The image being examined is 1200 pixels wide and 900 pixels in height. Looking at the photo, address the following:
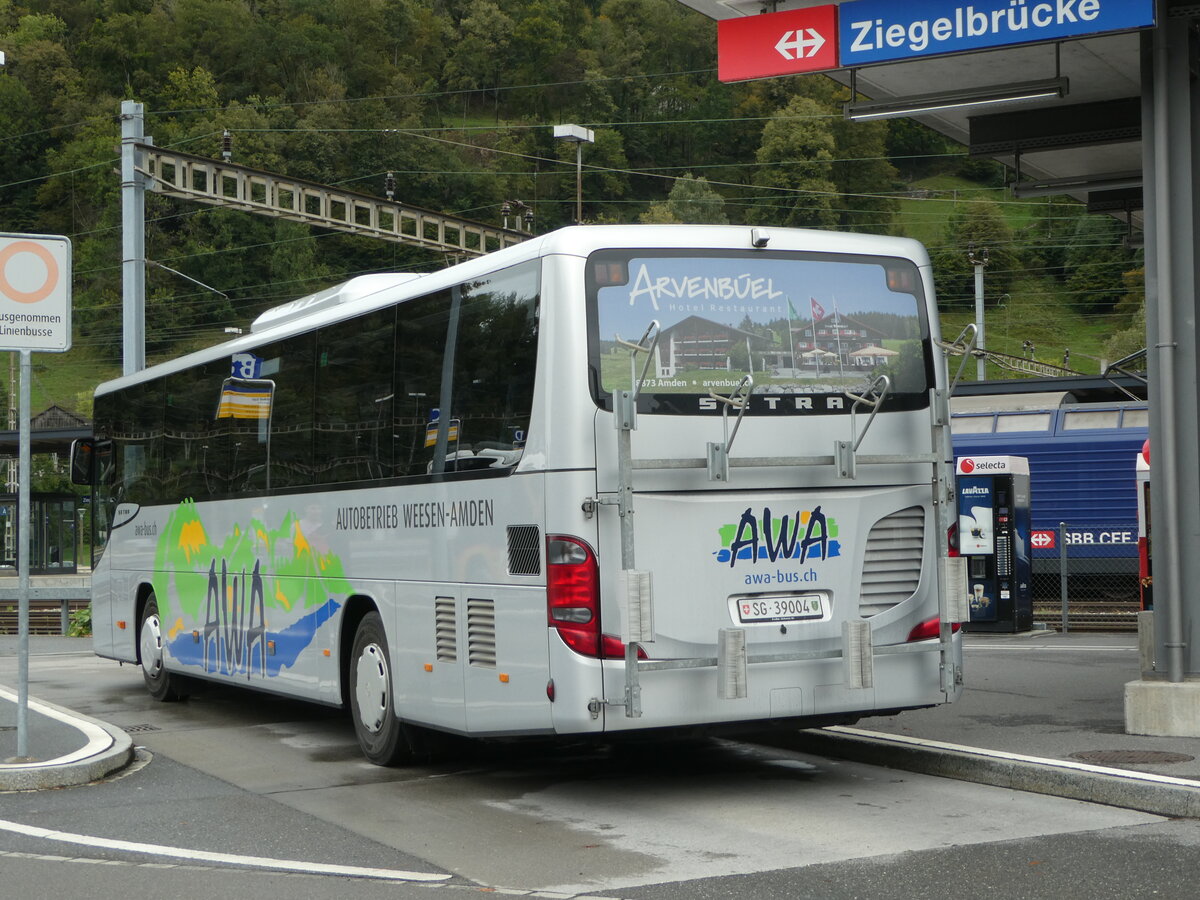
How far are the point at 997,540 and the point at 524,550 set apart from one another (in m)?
13.3

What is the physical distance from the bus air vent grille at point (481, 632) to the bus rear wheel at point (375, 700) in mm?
1169

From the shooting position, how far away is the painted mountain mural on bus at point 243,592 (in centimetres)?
1106

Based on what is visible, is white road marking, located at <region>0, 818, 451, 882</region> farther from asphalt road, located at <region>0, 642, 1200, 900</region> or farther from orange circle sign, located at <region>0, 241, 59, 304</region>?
orange circle sign, located at <region>0, 241, 59, 304</region>

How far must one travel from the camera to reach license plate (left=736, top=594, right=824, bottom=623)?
8414mm

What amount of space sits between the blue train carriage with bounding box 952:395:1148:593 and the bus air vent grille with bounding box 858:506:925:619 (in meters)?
16.7

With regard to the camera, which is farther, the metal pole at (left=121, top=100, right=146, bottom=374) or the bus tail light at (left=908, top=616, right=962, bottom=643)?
the metal pole at (left=121, top=100, right=146, bottom=374)

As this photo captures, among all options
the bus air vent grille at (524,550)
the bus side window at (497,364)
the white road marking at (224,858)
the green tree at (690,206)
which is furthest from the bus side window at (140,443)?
the green tree at (690,206)

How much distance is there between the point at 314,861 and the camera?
23.7 feet

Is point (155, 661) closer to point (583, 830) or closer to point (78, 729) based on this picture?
point (78, 729)

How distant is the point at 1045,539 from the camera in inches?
987

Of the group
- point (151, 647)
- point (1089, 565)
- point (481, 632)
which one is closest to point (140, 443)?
point (151, 647)

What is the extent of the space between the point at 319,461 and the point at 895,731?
4334 millimetres

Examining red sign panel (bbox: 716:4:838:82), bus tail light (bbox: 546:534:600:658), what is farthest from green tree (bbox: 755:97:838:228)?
bus tail light (bbox: 546:534:600:658)

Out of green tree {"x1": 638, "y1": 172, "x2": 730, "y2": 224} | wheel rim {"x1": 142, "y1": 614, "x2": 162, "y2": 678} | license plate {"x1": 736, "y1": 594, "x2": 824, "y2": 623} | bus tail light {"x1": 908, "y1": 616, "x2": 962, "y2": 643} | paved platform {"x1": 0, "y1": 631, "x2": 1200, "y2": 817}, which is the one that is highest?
green tree {"x1": 638, "y1": 172, "x2": 730, "y2": 224}
